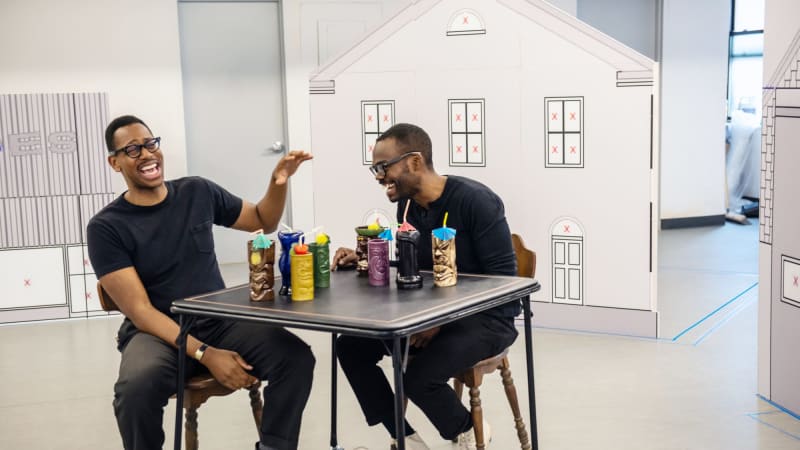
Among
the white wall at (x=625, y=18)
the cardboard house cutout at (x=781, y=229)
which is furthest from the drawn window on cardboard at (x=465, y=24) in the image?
the white wall at (x=625, y=18)

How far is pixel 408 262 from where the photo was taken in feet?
10.1

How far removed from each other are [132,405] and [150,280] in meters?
0.48

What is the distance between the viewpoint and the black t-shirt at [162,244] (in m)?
3.21

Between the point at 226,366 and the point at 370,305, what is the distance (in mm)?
576

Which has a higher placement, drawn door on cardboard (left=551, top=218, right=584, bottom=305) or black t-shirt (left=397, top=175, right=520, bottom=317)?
black t-shirt (left=397, top=175, right=520, bottom=317)

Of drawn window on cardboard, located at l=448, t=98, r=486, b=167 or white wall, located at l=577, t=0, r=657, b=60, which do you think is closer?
drawn window on cardboard, located at l=448, t=98, r=486, b=167

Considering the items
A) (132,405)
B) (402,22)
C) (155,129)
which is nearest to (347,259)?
(132,405)

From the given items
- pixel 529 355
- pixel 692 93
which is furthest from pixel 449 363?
pixel 692 93

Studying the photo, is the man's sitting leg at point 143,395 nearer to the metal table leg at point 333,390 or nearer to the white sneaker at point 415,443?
the metal table leg at point 333,390

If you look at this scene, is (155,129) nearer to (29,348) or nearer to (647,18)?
(29,348)

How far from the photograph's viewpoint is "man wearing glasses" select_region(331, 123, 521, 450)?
3127 mm

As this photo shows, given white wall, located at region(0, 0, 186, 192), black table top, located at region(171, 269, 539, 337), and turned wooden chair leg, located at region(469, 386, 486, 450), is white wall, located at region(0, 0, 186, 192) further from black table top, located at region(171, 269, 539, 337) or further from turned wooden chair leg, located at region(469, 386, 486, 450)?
turned wooden chair leg, located at region(469, 386, 486, 450)

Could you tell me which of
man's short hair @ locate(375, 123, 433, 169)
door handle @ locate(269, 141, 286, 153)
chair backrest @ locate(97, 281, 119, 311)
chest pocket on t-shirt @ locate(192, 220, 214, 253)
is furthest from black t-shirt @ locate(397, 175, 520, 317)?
door handle @ locate(269, 141, 286, 153)

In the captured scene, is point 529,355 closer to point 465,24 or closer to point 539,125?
point 539,125
